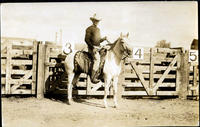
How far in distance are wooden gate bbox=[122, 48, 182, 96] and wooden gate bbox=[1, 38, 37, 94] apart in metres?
2.96

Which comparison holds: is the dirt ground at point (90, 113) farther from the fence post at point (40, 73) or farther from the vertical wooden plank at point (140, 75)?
the vertical wooden plank at point (140, 75)

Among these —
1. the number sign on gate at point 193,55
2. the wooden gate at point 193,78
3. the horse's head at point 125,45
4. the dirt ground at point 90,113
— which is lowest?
the dirt ground at point 90,113

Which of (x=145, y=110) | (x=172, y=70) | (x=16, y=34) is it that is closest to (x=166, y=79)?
(x=172, y=70)

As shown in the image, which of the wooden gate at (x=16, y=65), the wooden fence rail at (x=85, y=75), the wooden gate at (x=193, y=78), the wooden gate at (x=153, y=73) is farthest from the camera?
the wooden gate at (x=193, y=78)

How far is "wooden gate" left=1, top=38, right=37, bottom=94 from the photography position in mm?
8641

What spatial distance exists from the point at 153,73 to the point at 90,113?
3217mm

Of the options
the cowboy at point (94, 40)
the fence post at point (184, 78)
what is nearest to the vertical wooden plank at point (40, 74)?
the cowboy at point (94, 40)

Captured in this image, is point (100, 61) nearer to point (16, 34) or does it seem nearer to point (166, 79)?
point (16, 34)

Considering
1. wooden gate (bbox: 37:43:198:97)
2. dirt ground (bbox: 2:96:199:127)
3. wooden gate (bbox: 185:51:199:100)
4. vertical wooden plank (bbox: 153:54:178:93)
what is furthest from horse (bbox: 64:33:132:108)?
wooden gate (bbox: 185:51:199:100)

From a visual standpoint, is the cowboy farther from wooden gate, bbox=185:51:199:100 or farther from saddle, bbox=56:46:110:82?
wooden gate, bbox=185:51:199:100

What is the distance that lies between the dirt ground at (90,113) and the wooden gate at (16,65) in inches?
13.1

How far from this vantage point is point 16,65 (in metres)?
8.94

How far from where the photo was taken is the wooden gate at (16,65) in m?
8.64

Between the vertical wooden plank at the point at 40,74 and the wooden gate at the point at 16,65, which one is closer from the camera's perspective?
the wooden gate at the point at 16,65
